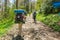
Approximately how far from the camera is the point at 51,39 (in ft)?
45.0

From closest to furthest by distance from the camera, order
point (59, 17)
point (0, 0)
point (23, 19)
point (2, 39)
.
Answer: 1. point (23, 19)
2. point (2, 39)
3. point (59, 17)
4. point (0, 0)

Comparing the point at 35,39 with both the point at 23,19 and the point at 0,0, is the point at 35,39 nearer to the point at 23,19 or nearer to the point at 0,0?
the point at 23,19

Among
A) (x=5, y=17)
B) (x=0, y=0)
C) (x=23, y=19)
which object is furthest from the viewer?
(x=0, y=0)

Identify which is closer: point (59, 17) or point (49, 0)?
point (59, 17)

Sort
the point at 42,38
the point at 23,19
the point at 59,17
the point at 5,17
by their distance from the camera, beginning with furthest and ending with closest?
the point at 5,17 < the point at 59,17 < the point at 42,38 < the point at 23,19

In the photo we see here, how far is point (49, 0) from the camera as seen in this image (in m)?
29.3

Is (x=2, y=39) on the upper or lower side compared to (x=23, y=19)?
lower

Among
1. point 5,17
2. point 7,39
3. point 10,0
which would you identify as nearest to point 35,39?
point 7,39

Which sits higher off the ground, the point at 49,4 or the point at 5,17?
the point at 49,4

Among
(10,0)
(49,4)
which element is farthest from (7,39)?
(10,0)

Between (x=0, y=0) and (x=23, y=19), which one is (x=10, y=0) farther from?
(x=23, y=19)

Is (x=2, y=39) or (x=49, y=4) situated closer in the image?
(x=2, y=39)

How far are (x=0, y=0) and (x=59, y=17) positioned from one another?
20929 mm

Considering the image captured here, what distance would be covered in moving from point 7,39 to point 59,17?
446 inches
